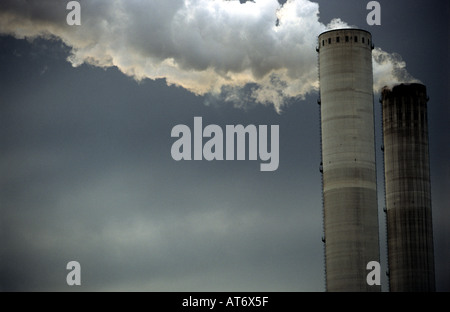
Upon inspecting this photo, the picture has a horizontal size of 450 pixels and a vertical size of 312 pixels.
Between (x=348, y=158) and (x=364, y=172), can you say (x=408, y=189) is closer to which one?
(x=364, y=172)

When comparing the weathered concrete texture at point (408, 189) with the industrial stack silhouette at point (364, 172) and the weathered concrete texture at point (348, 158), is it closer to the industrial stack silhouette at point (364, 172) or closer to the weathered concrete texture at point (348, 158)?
the industrial stack silhouette at point (364, 172)

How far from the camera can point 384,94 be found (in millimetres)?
125688

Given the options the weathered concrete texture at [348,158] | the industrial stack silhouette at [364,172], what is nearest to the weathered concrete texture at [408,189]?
the industrial stack silhouette at [364,172]

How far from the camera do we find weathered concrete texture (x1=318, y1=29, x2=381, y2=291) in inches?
4454

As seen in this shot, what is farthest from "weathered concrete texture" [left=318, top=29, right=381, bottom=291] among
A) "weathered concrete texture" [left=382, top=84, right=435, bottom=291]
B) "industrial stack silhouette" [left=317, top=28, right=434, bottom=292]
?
"weathered concrete texture" [left=382, top=84, right=435, bottom=291]

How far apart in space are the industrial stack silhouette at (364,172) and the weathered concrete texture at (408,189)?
134 mm

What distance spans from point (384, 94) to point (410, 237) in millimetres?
20172

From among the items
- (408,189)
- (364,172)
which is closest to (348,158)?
(364,172)

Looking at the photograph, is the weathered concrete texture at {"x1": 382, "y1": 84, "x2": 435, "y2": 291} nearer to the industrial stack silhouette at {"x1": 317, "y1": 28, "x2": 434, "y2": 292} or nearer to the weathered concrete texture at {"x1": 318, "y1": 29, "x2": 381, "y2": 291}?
the industrial stack silhouette at {"x1": 317, "y1": 28, "x2": 434, "y2": 292}

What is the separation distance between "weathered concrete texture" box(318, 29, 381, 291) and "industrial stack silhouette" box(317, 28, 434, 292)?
124mm
